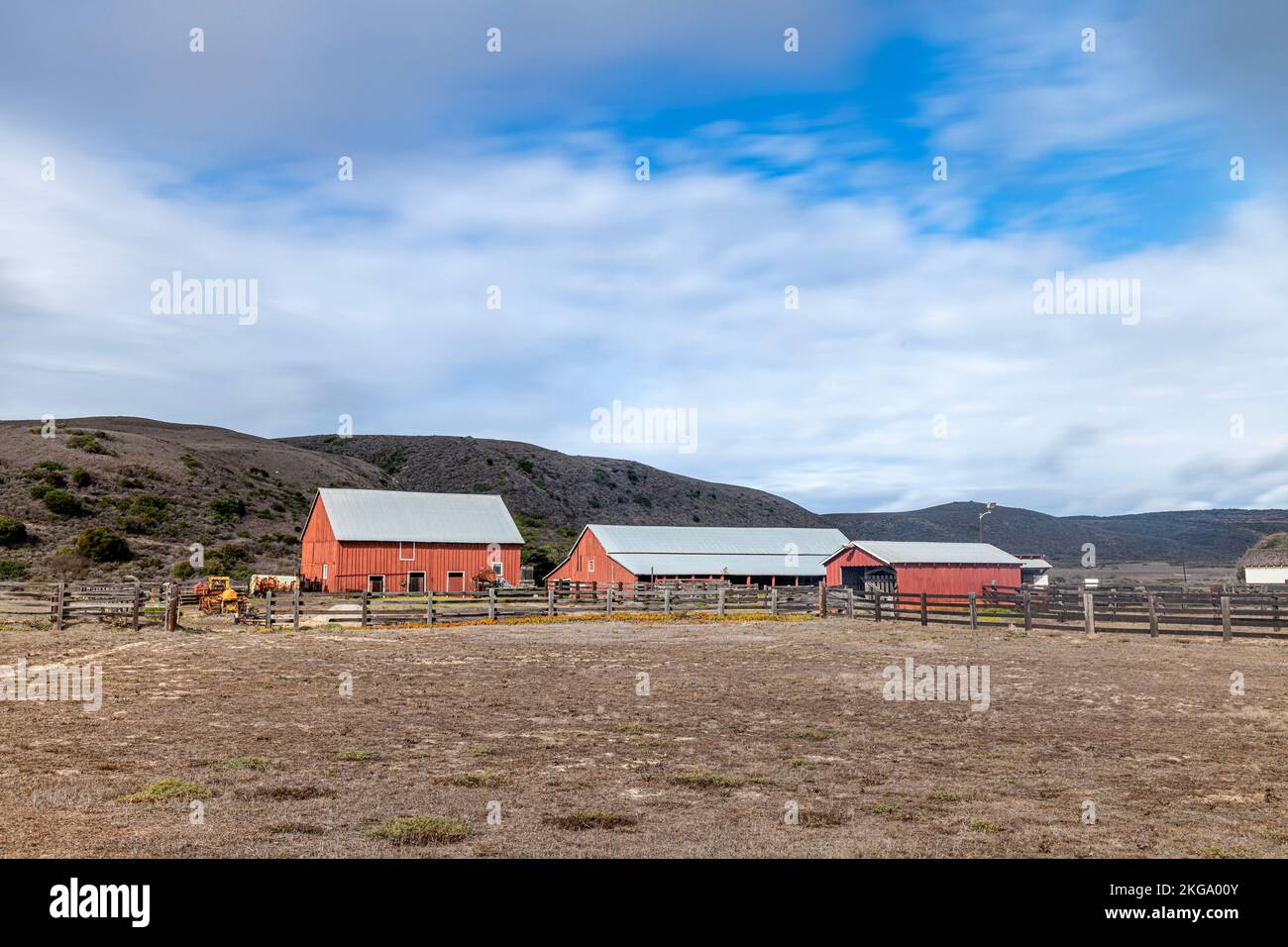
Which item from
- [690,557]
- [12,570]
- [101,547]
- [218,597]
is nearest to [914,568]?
[690,557]

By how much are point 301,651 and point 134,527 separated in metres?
59.6

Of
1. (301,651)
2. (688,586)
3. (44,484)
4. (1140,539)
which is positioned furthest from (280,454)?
(1140,539)

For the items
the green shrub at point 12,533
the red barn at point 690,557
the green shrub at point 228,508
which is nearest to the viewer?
the red barn at point 690,557

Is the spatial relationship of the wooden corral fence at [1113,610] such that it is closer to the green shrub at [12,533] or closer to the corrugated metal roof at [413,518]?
the corrugated metal roof at [413,518]

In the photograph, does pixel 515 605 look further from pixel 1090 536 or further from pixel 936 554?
pixel 1090 536

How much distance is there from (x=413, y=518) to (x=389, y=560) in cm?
418

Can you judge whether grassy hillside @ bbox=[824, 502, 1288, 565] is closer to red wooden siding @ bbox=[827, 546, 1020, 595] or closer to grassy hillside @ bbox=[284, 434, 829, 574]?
grassy hillside @ bbox=[284, 434, 829, 574]

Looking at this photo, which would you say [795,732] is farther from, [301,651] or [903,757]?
[301,651]

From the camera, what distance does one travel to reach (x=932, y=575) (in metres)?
61.8

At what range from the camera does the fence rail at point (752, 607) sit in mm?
30109

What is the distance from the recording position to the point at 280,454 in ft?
407

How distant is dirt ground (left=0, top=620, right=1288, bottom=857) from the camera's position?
8234mm

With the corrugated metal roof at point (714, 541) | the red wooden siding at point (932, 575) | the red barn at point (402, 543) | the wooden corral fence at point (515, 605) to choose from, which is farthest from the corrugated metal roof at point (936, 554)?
the red barn at point (402, 543)

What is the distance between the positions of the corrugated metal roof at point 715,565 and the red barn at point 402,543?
9.65m
